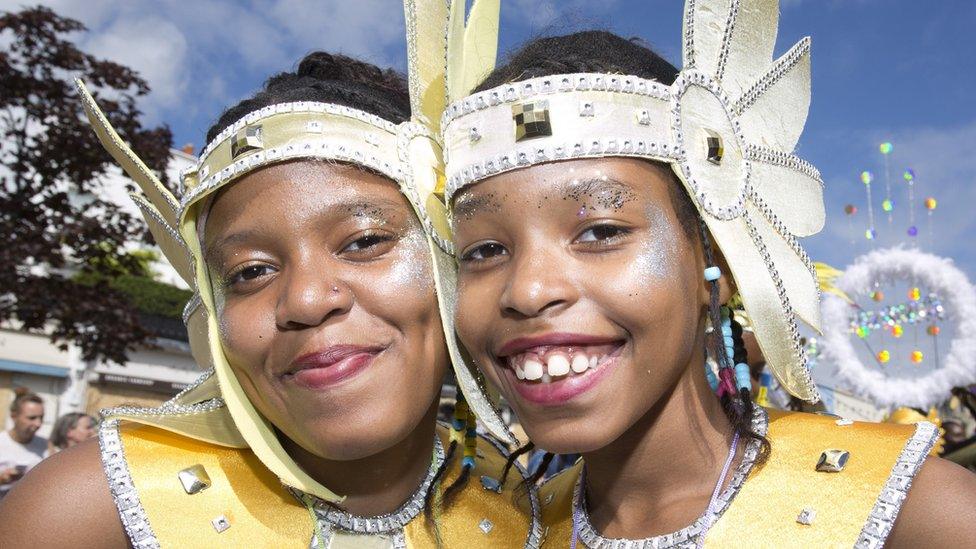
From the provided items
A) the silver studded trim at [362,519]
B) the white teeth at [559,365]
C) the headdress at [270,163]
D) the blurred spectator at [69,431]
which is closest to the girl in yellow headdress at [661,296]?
the white teeth at [559,365]

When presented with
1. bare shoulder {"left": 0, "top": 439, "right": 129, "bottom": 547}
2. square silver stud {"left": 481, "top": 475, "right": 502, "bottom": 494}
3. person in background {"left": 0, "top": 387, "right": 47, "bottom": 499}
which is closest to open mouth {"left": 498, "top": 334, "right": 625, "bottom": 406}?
square silver stud {"left": 481, "top": 475, "right": 502, "bottom": 494}

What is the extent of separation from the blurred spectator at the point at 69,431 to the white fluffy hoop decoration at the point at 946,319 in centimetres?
545

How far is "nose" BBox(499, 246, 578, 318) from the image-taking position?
166cm

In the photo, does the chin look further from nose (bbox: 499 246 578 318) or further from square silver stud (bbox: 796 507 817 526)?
square silver stud (bbox: 796 507 817 526)

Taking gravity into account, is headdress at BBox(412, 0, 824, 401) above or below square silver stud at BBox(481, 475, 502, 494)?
above

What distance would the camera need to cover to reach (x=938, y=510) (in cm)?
158

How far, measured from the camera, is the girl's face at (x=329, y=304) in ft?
6.26

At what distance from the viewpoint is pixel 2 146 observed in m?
7.32

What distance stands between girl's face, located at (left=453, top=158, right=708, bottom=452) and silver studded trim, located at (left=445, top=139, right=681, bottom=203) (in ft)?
Answer: 0.06

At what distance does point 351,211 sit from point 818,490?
119 centimetres

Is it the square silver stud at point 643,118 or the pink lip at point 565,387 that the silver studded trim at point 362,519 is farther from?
the square silver stud at point 643,118

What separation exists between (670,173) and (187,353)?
69.5 feet

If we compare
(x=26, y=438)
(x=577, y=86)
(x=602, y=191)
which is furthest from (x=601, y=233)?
(x=26, y=438)

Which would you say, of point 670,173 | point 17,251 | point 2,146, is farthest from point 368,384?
point 2,146
